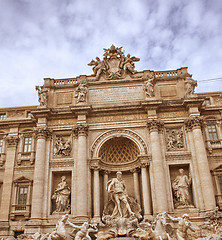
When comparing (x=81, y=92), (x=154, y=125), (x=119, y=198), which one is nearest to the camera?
(x=119, y=198)

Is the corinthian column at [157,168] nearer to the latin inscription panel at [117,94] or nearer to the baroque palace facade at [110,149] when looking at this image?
the baroque palace facade at [110,149]

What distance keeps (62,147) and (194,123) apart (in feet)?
34.7

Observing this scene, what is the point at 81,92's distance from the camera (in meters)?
23.1

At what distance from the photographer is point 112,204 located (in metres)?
20.4

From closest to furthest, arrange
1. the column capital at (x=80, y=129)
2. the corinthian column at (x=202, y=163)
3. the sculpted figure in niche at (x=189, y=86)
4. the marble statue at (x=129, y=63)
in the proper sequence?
the corinthian column at (x=202, y=163)
the column capital at (x=80, y=129)
the sculpted figure in niche at (x=189, y=86)
the marble statue at (x=129, y=63)

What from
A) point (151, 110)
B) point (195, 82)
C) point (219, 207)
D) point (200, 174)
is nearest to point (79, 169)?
point (151, 110)

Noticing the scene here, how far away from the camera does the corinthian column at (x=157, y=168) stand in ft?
62.8

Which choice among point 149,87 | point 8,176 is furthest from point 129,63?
point 8,176

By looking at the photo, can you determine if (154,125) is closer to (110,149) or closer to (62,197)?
(110,149)

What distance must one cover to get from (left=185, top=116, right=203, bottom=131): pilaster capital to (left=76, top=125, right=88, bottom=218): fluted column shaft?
808cm

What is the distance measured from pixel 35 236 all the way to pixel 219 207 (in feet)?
42.1

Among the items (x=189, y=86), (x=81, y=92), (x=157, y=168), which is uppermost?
(x=81, y=92)

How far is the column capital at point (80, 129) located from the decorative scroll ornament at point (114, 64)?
4.93m

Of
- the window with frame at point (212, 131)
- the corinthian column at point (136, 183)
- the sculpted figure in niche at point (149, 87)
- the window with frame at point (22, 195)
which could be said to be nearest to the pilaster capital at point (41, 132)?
the window with frame at point (22, 195)
